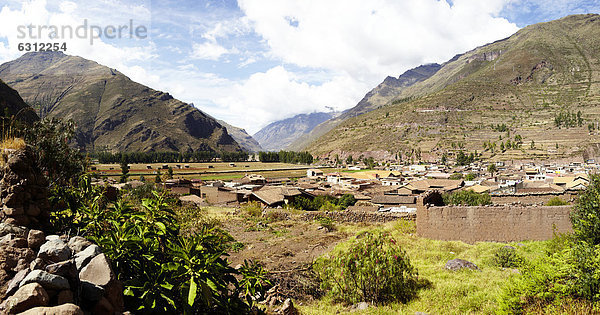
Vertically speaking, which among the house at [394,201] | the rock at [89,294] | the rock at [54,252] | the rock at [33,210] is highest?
the rock at [33,210]

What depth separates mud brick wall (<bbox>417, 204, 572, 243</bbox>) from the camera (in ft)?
52.2

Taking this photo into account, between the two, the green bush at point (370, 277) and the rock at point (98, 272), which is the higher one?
the rock at point (98, 272)

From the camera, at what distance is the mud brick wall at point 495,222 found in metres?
15.9

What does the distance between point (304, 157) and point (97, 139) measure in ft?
453

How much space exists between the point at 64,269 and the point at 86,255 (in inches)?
20.7

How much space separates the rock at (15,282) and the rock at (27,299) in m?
Answer: 0.34

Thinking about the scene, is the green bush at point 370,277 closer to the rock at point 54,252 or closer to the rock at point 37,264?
the rock at point 54,252

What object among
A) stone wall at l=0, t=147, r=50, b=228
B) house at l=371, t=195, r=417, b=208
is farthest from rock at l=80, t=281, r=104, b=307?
house at l=371, t=195, r=417, b=208

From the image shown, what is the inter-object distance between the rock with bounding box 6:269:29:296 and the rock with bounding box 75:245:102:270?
483 mm

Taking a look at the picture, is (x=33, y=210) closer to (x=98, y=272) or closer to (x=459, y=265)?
(x=98, y=272)

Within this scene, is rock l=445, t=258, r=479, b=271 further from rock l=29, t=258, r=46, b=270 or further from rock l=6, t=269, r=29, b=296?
rock l=6, t=269, r=29, b=296

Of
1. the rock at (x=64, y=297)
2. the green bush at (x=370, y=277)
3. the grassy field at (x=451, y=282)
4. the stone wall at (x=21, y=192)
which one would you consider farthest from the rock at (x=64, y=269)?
the green bush at (x=370, y=277)

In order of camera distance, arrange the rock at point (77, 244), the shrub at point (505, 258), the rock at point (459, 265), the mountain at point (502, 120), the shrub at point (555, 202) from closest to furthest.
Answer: the rock at point (77, 244) → the rock at point (459, 265) → the shrub at point (505, 258) → the shrub at point (555, 202) → the mountain at point (502, 120)

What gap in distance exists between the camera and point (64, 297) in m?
3.14
